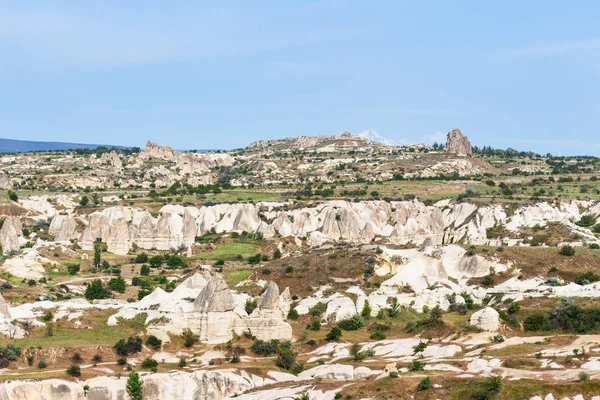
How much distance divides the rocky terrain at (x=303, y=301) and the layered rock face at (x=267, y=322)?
11 cm

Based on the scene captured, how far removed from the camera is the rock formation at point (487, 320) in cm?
6675

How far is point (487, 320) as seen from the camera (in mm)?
66875

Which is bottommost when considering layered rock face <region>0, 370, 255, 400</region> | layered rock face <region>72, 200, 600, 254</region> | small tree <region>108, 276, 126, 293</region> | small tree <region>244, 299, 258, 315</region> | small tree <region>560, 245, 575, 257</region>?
layered rock face <region>0, 370, 255, 400</region>

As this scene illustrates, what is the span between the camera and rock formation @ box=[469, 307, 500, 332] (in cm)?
6675

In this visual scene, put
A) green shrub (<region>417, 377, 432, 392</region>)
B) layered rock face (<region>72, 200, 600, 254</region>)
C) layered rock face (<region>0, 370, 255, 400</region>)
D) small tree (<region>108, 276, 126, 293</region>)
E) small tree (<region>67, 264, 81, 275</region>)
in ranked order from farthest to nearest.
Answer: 1. layered rock face (<region>72, 200, 600, 254</region>)
2. small tree (<region>67, 264, 81, 275</region>)
3. small tree (<region>108, 276, 126, 293</region>)
4. layered rock face (<region>0, 370, 255, 400</region>)
5. green shrub (<region>417, 377, 432, 392</region>)

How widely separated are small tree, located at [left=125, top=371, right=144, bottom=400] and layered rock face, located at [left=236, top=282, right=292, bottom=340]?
13082mm

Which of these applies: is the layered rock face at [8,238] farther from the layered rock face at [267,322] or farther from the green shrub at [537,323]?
the green shrub at [537,323]

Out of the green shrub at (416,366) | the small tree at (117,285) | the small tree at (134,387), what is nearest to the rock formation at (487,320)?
the green shrub at (416,366)

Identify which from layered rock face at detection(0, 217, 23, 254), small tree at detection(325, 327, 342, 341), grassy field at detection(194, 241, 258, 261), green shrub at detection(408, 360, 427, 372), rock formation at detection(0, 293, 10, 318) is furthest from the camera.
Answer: grassy field at detection(194, 241, 258, 261)

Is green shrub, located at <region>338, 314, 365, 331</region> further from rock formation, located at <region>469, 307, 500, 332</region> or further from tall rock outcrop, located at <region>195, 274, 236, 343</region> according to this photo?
rock formation, located at <region>469, 307, 500, 332</region>

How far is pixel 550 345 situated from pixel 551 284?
69.9ft

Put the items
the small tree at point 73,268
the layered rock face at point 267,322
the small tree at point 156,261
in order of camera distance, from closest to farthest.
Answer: the layered rock face at point 267,322
the small tree at point 73,268
the small tree at point 156,261

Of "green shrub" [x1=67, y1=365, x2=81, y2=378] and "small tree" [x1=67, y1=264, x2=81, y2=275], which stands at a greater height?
"small tree" [x1=67, y1=264, x2=81, y2=275]

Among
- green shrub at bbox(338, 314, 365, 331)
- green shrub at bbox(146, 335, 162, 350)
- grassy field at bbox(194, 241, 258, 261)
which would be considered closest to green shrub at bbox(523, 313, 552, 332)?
green shrub at bbox(338, 314, 365, 331)
